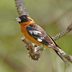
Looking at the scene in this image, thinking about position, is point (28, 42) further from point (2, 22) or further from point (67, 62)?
point (2, 22)

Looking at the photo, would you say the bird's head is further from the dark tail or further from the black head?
the dark tail

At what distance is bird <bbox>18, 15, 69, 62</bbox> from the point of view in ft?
10.4

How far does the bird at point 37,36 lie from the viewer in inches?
124

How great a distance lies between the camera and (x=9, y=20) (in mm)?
5035

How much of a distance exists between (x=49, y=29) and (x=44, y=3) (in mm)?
529

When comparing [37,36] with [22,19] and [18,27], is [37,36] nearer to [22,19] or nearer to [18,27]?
[22,19]

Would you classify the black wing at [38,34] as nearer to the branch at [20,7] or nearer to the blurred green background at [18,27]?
the branch at [20,7]

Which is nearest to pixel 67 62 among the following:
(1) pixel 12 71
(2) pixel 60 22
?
(2) pixel 60 22

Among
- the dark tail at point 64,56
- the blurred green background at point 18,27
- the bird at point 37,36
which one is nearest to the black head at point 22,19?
the bird at point 37,36

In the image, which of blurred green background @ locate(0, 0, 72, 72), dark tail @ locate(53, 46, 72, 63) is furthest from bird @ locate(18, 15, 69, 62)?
blurred green background @ locate(0, 0, 72, 72)

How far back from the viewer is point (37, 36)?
11.0 ft

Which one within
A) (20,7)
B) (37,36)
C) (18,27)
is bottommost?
(18,27)

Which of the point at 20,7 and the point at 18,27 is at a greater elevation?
the point at 20,7

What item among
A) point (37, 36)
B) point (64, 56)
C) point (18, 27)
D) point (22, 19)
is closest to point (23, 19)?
point (22, 19)
